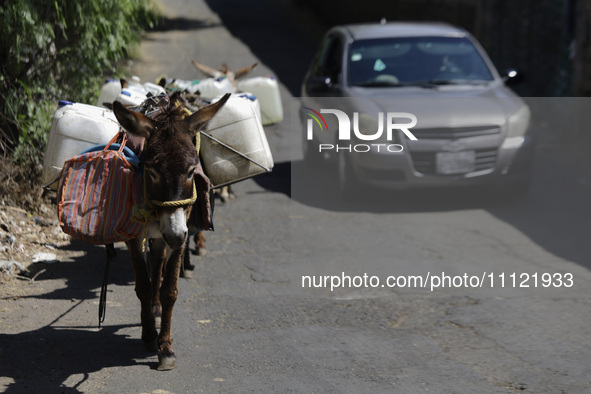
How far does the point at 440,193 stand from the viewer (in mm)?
12148

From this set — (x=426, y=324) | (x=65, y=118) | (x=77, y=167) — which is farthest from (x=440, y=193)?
(x=77, y=167)

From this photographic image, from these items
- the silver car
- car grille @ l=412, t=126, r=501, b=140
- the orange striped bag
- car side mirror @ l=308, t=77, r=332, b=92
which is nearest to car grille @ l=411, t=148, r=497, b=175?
the silver car

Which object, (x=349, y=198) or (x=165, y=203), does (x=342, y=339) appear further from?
(x=349, y=198)

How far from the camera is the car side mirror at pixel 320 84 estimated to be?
12.2 metres

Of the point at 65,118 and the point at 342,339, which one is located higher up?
the point at 65,118

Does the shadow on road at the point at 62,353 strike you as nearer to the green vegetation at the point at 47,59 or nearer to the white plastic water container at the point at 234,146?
the white plastic water container at the point at 234,146

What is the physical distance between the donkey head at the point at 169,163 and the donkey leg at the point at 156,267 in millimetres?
644

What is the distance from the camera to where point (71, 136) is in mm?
7336

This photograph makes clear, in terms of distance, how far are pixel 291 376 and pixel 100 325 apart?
1.81 meters

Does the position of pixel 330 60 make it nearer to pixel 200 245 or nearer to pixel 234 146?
pixel 200 245

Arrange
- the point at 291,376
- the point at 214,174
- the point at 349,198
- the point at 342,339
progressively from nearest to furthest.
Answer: the point at 291,376, the point at 342,339, the point at 214,174, the point at 349,198

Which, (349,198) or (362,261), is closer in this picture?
(362,261)

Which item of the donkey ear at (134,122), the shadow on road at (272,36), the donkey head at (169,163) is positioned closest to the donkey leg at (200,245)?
the donkey head at (169,163)

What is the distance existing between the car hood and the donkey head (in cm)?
575
